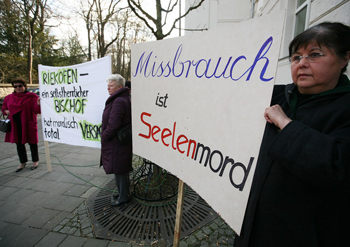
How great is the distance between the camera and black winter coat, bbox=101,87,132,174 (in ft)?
7.89

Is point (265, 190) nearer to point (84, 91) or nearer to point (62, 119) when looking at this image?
point (84, 91)

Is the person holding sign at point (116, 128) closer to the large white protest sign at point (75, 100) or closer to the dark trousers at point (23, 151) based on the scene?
the large white protest sign at point (75, 100)

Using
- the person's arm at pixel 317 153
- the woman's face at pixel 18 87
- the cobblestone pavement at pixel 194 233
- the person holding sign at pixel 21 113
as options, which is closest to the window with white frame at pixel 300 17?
the person's arm at pixel 317 153

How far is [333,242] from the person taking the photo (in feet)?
2.69

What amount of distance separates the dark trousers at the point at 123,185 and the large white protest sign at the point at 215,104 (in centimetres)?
138

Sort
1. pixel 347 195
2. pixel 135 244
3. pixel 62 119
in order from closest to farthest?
pixel 347 195
pixel 135 244
pixel 62 119

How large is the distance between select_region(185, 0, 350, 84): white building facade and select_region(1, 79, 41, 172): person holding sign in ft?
12.0

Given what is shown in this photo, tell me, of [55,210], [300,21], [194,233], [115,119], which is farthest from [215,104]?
[300,21]

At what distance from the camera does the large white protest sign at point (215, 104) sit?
85 centimetres

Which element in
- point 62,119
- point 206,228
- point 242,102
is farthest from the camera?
point 62,119

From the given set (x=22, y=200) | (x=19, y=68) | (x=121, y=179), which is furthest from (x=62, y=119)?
(x=19, y=68)

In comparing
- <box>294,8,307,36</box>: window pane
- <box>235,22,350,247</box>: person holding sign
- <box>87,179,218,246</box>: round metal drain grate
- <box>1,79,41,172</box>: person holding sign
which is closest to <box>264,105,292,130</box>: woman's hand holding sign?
<box>235,22,350,247</box>: person holding sign

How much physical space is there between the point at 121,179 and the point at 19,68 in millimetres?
25469

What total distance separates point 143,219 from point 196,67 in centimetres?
219
